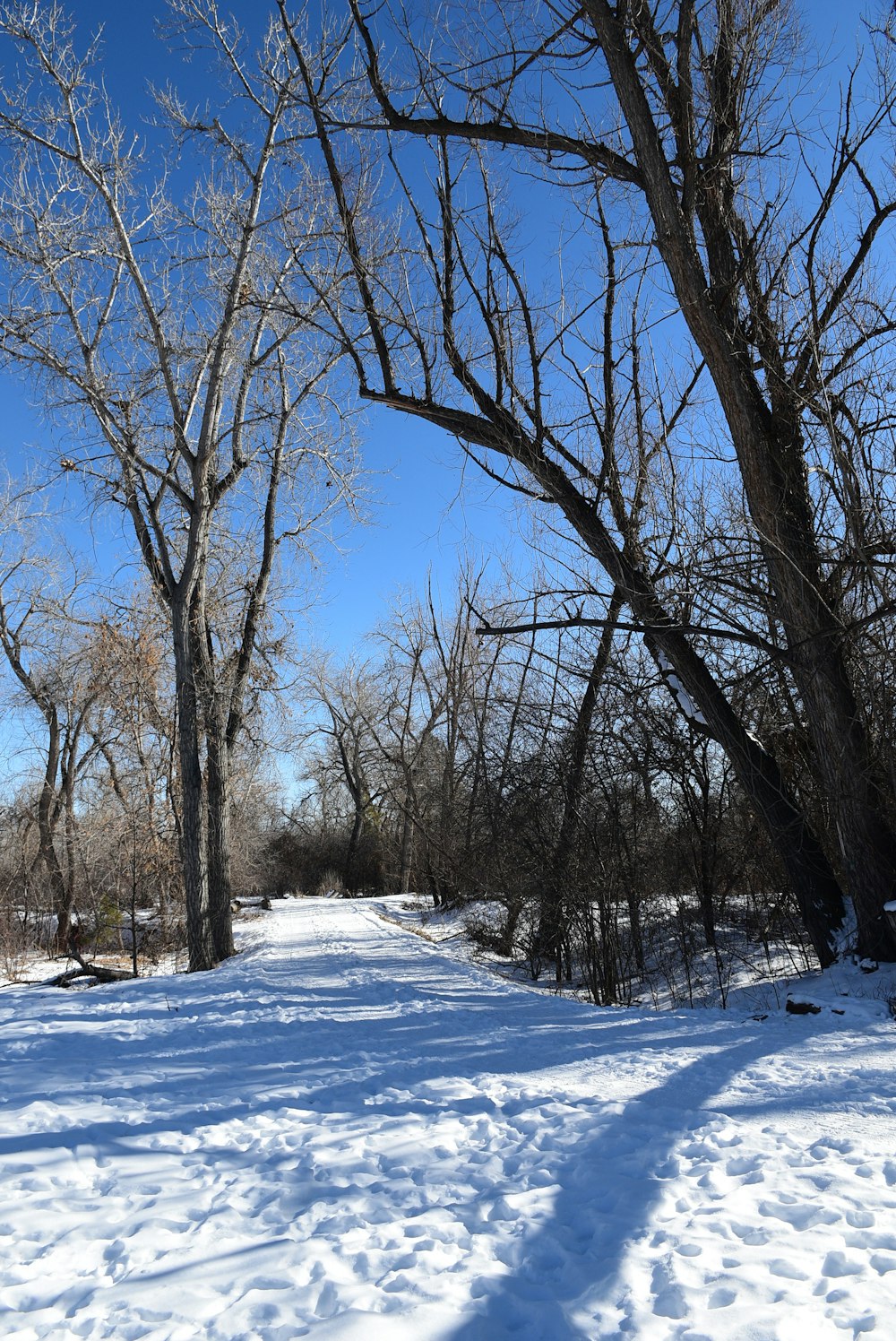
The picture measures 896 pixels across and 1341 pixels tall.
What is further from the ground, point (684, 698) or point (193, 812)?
point (684, 698)

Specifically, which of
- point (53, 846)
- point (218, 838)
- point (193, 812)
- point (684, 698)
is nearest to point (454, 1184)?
point (684, 698)

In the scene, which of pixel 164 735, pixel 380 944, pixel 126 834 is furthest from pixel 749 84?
pixel 126 834

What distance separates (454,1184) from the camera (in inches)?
138

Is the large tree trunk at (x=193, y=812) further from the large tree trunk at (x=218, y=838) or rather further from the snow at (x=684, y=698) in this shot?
the snow at (x=684, y=698)

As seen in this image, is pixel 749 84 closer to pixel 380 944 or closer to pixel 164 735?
pixel 380 944

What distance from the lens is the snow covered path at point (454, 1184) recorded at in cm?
257

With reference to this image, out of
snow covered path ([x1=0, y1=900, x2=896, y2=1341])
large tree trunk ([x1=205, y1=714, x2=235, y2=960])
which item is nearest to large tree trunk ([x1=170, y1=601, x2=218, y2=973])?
large tree trunk ([x1=205, y1=714, x2=235, y2=960])

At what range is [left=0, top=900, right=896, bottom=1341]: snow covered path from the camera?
2.57 metres

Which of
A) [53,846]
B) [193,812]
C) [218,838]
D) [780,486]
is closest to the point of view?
[780,486]

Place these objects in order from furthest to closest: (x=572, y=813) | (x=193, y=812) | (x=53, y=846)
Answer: (x=53, y=846) < (x=193, y=812) < (x=572, y=813)

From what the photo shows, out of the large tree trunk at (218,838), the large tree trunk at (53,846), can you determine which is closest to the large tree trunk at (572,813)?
the large tree trunk at (218,838)

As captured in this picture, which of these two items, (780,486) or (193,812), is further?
(193,812)

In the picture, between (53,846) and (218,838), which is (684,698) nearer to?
(218,838)

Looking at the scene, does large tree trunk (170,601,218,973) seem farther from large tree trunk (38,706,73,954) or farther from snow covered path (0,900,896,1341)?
large tree trunk (38,706,73,954)
